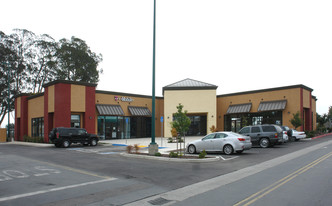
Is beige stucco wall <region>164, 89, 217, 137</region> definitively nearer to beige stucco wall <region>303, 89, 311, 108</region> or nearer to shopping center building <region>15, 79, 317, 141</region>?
shopping center building <region>15, 79, 317, 141</region>

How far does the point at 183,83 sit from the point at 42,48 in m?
28.7

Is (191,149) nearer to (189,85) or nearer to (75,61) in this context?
(189,85)

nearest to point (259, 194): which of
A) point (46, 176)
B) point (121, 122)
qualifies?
point (46, 176)

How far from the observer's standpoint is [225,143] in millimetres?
16922

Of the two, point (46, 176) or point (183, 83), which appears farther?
point (183, 83)

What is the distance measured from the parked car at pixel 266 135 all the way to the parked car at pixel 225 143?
5011 mm

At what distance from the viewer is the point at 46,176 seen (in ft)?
33.2

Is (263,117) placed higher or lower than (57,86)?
lower

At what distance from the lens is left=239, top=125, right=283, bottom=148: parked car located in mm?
21328

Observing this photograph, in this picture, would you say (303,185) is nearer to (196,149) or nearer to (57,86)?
(196,149)

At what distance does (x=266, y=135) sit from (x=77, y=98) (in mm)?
20329

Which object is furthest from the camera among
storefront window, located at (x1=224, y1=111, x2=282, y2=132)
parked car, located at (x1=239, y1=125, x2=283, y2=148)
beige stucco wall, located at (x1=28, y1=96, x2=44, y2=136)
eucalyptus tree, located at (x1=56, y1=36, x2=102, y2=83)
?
eucalyptus tree, located at (x1=56, y1=36, x2=102, y2=83)

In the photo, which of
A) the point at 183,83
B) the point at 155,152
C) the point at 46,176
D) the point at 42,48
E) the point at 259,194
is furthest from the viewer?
the point at 42,48

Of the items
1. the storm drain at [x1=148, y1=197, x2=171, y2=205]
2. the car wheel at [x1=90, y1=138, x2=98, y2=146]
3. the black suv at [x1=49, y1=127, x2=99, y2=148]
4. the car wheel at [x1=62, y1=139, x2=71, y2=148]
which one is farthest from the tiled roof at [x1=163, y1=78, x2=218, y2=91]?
the storm drain at [x1=148, y1=197, x2=171, y2=205]
